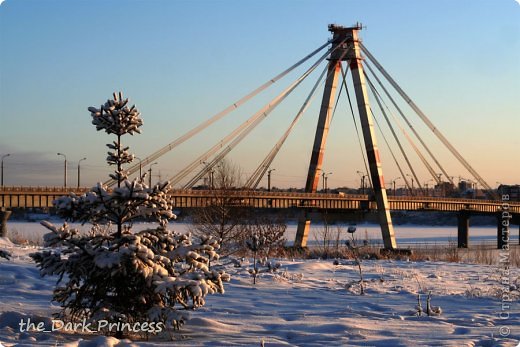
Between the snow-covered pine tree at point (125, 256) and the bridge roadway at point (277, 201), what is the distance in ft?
93.0

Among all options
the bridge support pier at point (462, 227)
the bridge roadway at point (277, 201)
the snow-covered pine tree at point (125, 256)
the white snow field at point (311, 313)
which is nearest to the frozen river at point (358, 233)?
the bridge support pier at point (462, 227)

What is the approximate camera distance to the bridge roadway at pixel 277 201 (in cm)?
4653

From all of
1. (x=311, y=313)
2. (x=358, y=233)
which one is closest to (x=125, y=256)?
(x=311, y=313)

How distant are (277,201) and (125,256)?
4841 centimetres

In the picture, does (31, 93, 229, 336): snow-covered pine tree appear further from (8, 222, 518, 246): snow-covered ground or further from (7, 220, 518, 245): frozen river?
(8, 222, 518, 246): snow-covered ground

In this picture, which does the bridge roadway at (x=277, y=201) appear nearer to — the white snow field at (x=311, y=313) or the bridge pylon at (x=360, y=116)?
the bridge pylon at (x=360, y=116)

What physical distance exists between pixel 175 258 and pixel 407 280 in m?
11.0

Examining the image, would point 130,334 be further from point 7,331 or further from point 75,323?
point 7,331

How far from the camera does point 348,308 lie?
1308 centimetres

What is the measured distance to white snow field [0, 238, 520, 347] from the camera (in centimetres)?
975

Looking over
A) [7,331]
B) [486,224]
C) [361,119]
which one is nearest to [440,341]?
[7,331]

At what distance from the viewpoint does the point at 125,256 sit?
29.9 feet

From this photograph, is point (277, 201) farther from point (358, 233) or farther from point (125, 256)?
point (125, 256)

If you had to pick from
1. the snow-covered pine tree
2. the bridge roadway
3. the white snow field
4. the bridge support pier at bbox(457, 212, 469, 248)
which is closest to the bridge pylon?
the bridge roadway
